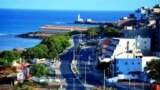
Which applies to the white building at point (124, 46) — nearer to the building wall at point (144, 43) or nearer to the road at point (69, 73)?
the building wall at point (144, 43)

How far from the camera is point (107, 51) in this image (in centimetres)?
3997

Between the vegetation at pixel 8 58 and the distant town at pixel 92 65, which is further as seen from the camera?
the vegetation at pixel 8 58

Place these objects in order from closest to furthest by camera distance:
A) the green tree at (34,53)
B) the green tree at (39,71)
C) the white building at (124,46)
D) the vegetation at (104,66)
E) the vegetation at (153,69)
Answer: the vegetation at (153,69), the green tree at (39,71), the vegetation at (104,66), the white building at (124,46), the green tree at (34,53)

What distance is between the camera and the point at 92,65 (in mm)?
38344

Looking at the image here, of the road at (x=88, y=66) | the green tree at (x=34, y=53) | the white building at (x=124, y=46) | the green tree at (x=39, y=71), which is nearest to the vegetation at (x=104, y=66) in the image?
the road at (x=88, y=66)

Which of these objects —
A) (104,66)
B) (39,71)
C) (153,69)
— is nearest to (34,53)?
(104,66)

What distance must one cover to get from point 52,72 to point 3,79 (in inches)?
131

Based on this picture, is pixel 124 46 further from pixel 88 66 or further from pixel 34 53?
pixel 34 53

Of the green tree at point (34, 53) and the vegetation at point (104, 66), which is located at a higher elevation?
the green tree at point (34, 53)

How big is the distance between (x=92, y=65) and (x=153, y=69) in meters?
8.42

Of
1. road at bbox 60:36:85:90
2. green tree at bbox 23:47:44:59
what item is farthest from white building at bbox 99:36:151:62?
green tree at bbox 23:47:44:59

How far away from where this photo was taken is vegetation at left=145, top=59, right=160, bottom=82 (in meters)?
29.9

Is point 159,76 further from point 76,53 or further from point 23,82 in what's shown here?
point 76,53

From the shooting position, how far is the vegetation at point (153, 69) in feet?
98.0
